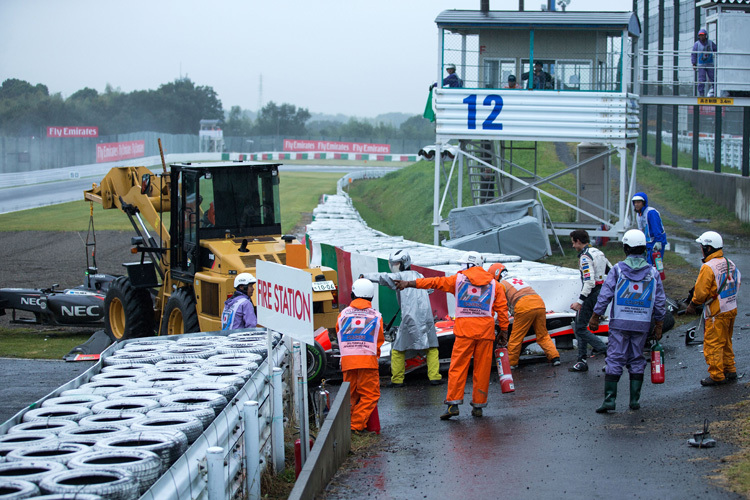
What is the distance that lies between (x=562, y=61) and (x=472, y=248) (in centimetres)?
546

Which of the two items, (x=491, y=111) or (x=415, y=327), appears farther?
(x=491, y=111)

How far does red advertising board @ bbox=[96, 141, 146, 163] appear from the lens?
63.3m

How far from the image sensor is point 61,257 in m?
27.7

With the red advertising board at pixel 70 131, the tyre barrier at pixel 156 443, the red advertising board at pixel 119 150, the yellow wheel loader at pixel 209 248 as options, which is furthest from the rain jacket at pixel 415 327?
the red advertising board at pixel 70 131

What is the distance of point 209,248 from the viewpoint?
13031mm

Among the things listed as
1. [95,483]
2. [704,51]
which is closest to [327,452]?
[95,483]

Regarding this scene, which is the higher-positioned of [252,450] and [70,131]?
[70,131]

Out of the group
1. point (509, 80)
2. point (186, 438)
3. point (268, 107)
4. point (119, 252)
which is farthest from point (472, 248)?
point (268, 107)

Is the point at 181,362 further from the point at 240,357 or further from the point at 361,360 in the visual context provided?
the point at 361,360

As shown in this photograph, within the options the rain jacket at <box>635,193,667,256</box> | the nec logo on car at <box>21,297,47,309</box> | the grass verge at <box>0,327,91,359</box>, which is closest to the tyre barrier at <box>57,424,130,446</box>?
the grass verge at <box>0,327,91,359</box>

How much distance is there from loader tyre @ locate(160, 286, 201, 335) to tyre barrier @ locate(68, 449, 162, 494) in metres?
7.51

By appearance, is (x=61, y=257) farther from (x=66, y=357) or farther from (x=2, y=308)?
(x=66, y=357)

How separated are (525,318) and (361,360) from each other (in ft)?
11.2

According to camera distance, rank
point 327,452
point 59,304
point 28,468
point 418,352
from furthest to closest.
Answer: point 59,304 → point 418,352 → point 327,452 → point 28,468
